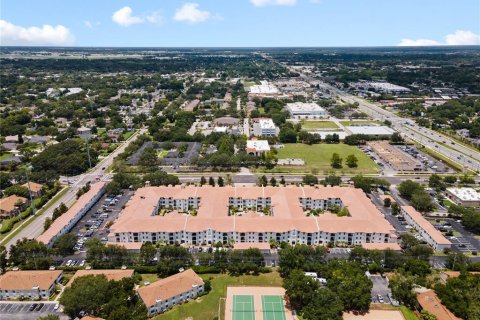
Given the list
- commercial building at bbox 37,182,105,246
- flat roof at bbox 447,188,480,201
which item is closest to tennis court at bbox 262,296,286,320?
commercial building at bbox 37,182,105,246

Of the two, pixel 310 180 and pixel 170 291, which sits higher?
pixel 310 180

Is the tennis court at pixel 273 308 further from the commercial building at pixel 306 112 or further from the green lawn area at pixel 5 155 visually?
the commercial building at pixel 306 112

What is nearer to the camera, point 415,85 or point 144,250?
point 144,250

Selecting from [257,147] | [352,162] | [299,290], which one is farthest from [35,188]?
[352,162]

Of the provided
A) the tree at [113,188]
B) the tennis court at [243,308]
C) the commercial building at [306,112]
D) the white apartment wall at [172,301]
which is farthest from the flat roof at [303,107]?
the white apartment wall at [172,301]

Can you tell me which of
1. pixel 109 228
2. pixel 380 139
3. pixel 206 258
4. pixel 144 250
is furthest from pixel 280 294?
pixel 380 139

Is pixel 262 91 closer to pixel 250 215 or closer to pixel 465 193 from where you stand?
pixel 465 193

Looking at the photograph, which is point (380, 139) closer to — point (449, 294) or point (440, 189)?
point (440, 189)
